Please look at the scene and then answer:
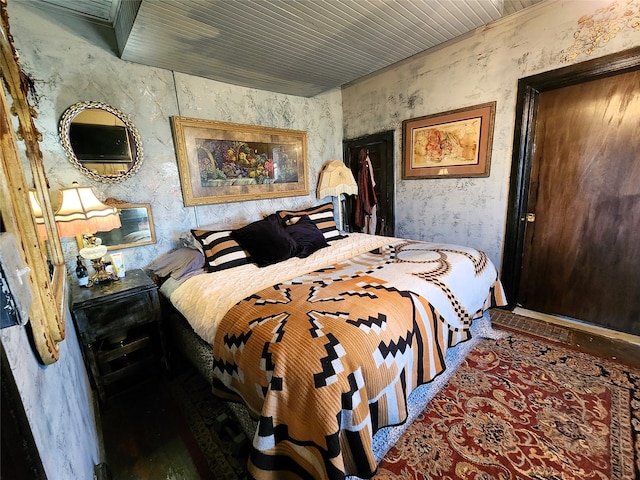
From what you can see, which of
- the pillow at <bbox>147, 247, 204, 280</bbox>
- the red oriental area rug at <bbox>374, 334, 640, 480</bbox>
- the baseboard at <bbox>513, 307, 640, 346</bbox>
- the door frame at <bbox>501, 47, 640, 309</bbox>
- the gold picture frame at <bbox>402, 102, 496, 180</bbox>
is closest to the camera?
the red oriental area rug at <bbox>374, 334, 640, 480</bbox>

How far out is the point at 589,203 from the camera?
2.28 metres

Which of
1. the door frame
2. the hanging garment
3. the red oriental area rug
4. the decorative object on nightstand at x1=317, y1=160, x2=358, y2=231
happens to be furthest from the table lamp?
the door frame

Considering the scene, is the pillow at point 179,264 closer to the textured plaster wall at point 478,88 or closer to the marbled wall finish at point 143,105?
the marbled wall finish at point 143,105

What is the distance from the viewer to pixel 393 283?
1.64 meters

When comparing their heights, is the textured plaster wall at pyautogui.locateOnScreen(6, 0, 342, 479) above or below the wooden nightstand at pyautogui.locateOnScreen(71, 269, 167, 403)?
above

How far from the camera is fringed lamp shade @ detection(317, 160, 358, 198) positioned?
362cm

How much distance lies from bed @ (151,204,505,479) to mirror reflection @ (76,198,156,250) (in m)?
0.27

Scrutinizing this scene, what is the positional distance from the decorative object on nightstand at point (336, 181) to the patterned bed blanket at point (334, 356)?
76.6 inches

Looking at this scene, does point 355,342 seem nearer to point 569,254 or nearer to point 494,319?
point 494,319

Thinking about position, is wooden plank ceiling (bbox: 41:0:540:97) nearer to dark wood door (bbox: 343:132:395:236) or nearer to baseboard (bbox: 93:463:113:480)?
dark wood door (bbox: 343:132:395:236)

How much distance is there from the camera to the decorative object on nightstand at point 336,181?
3.62 m

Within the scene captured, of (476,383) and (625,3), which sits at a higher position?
(625,3)

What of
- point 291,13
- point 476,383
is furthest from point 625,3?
point 476,383

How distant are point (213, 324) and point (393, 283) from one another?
1.09 metres
